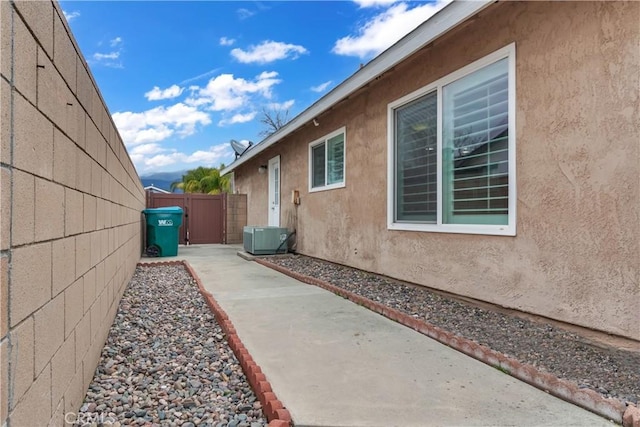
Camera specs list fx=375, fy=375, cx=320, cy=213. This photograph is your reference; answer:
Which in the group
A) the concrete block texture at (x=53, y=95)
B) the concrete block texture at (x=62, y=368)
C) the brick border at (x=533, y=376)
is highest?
the concrete block texture at (x=53, y=95)

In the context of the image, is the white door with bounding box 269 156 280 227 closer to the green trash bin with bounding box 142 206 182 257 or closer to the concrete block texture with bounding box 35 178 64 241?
the green trash bin with bounding box 142 206 182 257

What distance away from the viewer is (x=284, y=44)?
51.0 feet

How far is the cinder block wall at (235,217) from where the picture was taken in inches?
540

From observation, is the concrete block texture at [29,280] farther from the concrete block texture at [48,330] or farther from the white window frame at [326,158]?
the white window frame at [326,158]

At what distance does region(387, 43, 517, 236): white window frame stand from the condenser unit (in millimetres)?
4082

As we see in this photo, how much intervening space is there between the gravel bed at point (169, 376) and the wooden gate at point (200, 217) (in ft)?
29.5

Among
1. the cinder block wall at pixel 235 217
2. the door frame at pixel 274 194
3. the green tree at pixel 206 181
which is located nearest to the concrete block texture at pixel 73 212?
the door frame at pixel 274 194

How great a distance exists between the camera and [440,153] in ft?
15.2

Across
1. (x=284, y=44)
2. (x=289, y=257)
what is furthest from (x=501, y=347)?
(x=284, y=44)

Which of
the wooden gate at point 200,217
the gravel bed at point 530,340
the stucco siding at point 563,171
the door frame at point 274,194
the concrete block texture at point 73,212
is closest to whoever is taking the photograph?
the concrete block texture at point 73,212

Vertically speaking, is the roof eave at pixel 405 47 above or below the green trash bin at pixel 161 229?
above

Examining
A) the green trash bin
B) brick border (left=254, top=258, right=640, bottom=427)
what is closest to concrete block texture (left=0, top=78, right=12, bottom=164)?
brick border (left=254, top=258, right=640, bottom=427)

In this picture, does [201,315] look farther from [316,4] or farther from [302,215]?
[316,4]

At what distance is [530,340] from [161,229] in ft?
27.1
